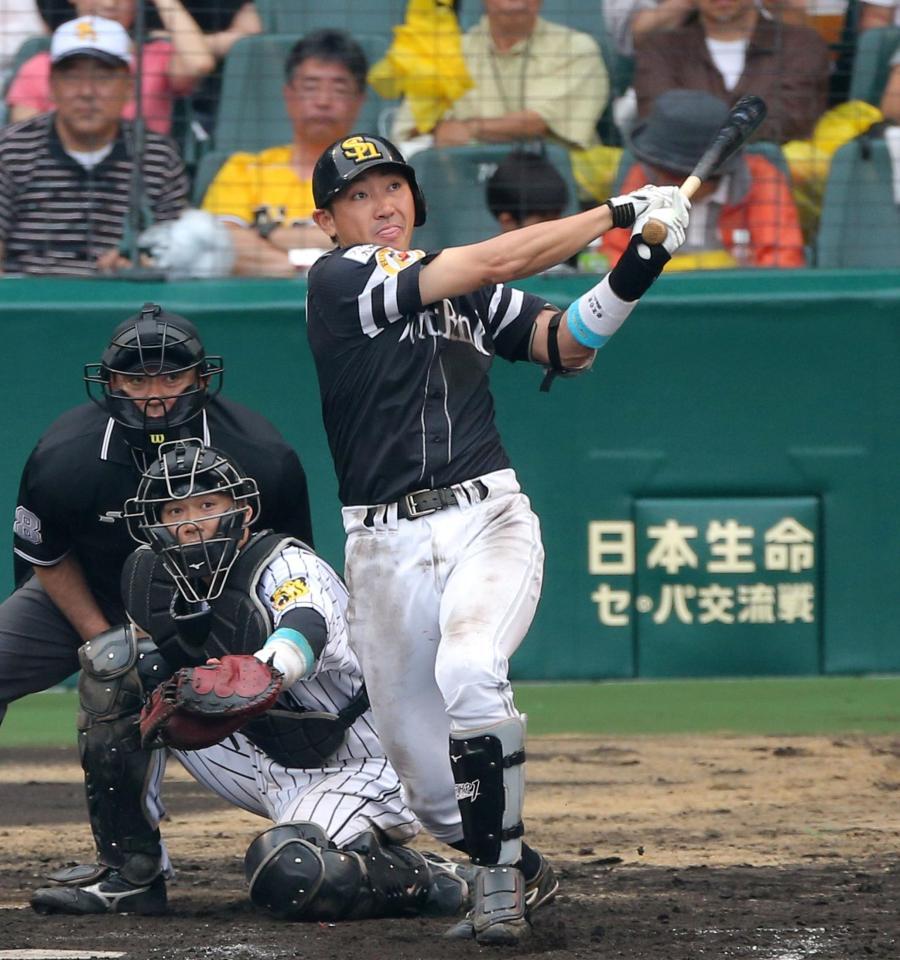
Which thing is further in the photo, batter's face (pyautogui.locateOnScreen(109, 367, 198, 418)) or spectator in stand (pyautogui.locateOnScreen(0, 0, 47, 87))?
spectator in stand (pyautogui.locateOnScreen(0, 0, 47, 87))

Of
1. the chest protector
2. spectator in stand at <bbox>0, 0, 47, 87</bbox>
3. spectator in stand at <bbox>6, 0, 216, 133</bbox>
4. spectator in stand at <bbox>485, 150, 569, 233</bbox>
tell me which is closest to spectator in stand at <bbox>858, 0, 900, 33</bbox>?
spectator in stand at <bbox>485, 150, 569, 233</bbox>

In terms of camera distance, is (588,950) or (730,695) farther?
(730,695)

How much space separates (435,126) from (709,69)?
114cm

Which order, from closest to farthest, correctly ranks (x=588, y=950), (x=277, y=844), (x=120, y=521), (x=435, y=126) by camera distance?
(x=588, y=950), (x=277, y=844), (x=120, y=521), (x=435, y=126)

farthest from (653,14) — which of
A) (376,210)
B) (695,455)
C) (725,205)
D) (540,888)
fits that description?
(540,888)

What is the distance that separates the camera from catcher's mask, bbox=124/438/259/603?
4027 millimetres

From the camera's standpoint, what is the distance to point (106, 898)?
4328 millimetres

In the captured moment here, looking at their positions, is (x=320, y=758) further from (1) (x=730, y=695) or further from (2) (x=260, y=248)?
(2) (x=260, y=248)

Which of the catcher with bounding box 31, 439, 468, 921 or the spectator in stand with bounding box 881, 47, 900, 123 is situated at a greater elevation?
the spectator in stand with bounding box 881, 47, 900, 123

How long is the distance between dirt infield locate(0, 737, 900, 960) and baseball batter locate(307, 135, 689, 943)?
265 mm

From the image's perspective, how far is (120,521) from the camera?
4.61m

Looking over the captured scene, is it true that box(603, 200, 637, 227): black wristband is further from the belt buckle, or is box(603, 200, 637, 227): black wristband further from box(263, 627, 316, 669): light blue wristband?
box(263, 627, 316, 669): light blue wristband

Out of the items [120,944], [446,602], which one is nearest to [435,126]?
[446,602]

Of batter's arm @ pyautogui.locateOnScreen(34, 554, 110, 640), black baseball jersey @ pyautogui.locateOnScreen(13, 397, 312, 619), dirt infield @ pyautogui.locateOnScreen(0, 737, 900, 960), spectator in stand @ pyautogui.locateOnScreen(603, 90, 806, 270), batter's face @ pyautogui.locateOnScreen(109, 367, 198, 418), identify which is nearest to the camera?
dirt infield @ pyautogui.locateOnScreen(0, 737, 900, 960)
